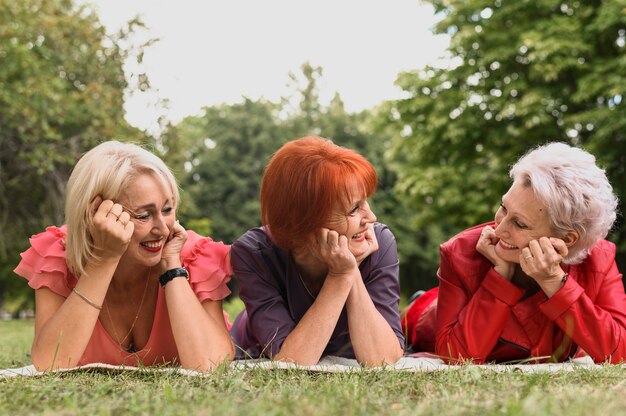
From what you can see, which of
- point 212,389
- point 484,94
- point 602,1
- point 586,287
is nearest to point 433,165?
point 484,94

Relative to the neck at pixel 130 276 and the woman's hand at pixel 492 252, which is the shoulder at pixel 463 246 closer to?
the woman's hand at pixel 492 252

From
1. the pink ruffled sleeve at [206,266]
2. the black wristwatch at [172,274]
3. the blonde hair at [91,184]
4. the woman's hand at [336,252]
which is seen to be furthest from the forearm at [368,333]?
the blonde hair at [91,184]

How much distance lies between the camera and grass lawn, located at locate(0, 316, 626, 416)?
242 cm

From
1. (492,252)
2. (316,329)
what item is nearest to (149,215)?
(316,329)

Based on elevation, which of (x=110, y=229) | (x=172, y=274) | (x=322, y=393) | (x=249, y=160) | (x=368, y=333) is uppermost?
(x=110, y=229)

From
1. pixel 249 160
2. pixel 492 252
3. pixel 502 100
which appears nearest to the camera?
pixel 492 252

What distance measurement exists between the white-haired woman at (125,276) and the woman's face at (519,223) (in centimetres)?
174

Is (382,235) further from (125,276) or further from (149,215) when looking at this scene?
(125,276)

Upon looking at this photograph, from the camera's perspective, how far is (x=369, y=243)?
4.13 m

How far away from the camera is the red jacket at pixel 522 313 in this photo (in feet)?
13.3

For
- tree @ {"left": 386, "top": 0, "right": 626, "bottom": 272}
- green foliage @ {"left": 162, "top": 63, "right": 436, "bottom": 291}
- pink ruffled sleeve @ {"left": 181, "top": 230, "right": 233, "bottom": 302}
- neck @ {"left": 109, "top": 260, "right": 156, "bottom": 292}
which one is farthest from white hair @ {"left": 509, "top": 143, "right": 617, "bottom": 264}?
green foliage @ {"left": 162, "top": 63, "right": 436, "bottom": 291}

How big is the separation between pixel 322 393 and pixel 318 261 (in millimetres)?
1470

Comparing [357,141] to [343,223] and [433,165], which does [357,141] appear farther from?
[343,223]

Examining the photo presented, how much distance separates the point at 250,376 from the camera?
3.42 m
